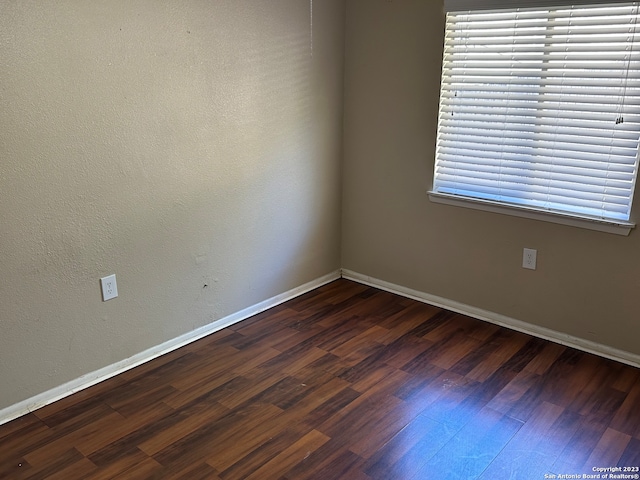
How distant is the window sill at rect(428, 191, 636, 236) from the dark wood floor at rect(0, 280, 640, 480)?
0.65 meters

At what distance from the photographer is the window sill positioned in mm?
2604

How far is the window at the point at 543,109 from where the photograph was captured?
2510 millimetres

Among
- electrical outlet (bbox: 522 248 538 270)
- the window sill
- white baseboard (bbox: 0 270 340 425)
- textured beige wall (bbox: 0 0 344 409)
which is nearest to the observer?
textured beige wall (bbox: 0 0 344 409)

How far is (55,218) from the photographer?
2283 mm

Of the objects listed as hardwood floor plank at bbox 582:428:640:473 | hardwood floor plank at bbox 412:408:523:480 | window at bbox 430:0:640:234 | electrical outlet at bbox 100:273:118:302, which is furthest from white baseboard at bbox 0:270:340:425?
hardwood floor plank at bbox 582:428:640:473

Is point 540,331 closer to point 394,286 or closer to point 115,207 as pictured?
point 394,286

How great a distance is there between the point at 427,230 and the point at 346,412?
4.49ft

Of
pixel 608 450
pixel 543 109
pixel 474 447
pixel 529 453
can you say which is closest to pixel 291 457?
pixel 474 447

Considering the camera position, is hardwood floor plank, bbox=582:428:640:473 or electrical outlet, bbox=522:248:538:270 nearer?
hardwood floor plank, bbox=582:428:640:473

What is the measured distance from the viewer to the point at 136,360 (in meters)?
2.70

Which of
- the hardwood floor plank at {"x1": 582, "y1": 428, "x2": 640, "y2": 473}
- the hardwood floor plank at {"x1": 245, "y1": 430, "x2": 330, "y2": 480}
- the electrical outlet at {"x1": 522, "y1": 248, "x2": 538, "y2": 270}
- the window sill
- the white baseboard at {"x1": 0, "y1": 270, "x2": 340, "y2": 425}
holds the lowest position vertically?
the hardwood floor plank at {"x1": 582, "y1": 428, "x2": 640, "y2": 473}

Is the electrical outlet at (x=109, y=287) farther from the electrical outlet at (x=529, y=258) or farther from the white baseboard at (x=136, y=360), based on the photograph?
the electrical outlet at (x=529, y=258)

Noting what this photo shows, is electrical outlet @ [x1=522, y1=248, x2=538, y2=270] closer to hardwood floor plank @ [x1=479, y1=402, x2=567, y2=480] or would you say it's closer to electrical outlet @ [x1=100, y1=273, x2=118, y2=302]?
hardwood floor plank @ [x1=479, y1=402, x2=567, y2=480]

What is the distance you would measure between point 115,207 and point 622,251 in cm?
237
